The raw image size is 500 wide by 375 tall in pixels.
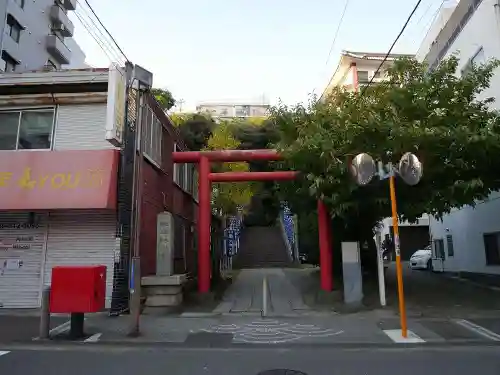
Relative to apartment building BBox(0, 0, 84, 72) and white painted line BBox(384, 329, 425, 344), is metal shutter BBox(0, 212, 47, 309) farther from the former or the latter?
apartment building BBox(0, 0, 84, 72)

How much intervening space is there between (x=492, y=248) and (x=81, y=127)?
51.1 feet

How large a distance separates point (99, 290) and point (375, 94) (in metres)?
9.74

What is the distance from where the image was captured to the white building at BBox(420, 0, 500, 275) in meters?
15.1

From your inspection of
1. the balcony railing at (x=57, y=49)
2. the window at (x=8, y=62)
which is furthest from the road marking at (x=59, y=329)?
the balcony railing at (x=57, y=49)

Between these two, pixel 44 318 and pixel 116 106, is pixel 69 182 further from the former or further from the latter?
pixel 44 318

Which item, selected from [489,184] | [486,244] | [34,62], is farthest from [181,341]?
[34,62]

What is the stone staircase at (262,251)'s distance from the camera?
2728 centimetres

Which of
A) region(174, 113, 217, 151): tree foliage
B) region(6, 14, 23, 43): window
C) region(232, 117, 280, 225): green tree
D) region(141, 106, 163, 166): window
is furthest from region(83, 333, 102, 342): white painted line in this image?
region(232, 117, 280, 225): green tree

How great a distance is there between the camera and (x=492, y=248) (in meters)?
17.0

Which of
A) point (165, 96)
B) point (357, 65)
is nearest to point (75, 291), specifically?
point (165, 96)

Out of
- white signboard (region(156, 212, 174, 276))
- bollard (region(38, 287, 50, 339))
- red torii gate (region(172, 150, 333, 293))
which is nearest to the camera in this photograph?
bollard (region(38, 287, 50, 339))

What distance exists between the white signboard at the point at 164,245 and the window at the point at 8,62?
20.2 metres

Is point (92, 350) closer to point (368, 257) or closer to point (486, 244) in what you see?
point (368, 257)

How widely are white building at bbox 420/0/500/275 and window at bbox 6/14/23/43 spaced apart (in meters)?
25.8
